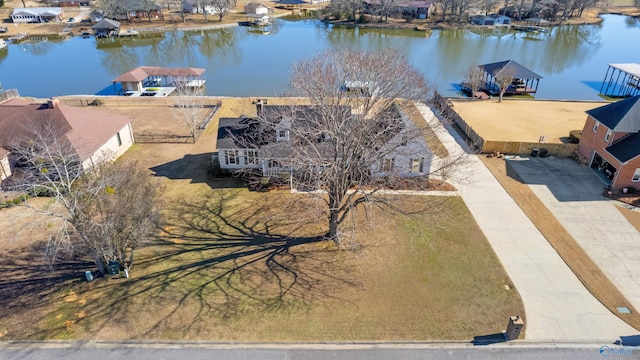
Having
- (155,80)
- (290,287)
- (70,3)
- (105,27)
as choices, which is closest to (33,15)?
(70,3)

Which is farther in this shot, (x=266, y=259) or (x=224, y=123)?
(x=224, y=123)

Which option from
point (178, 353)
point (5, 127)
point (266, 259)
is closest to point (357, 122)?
point (266, 259)

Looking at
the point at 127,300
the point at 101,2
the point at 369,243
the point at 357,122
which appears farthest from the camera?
the point at 101,2

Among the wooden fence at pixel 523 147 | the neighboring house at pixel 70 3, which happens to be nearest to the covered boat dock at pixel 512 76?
the wooden fence at pixel 523 147

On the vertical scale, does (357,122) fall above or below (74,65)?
above

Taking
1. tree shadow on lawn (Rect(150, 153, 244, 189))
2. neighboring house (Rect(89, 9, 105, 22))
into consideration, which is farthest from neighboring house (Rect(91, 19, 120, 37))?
tree shadow on lawn (Rect(150, 153, 244, 189))

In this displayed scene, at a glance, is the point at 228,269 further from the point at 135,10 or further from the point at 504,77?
the point at 135,10

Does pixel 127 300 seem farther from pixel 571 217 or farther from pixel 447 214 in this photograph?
pixel 571 217
